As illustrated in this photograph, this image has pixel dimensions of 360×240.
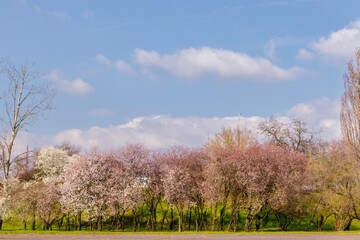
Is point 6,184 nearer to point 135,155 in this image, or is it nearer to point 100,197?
point 100,197

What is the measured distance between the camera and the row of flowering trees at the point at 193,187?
152 ft

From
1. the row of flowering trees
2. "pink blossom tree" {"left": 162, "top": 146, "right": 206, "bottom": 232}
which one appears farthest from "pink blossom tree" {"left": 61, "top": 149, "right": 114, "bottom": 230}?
"pink blossom tree" {"left": 162, "top": 146, "right": 206, "bottom": 232}

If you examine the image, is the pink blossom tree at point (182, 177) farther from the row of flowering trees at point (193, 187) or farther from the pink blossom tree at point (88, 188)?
the pink blossom tree at point (88, 188)

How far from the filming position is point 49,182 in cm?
5122

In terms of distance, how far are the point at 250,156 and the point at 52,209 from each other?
2206cm

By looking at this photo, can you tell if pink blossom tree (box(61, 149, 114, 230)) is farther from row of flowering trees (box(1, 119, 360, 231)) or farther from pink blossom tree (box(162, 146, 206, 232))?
pink blossom tree (box(162, 146, 206, 232))

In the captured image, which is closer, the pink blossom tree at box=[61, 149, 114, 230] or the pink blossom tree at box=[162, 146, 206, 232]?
the pink blossom tree at box=[162, 146, 206, 232]

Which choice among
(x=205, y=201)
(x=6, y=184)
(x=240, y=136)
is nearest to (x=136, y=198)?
(x=205, y=201)

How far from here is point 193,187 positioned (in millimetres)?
47281

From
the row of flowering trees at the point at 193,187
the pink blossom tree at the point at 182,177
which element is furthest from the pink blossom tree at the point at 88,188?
the pink blossom tree at the point at 182,177

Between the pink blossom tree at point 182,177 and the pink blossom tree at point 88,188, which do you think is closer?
the pink blossom tree at point 182,177

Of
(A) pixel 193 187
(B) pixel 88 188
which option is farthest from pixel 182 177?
(B) pixel 88 188

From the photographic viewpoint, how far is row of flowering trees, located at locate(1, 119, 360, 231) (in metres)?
46.4

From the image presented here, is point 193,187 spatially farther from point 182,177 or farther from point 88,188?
point 88,188
